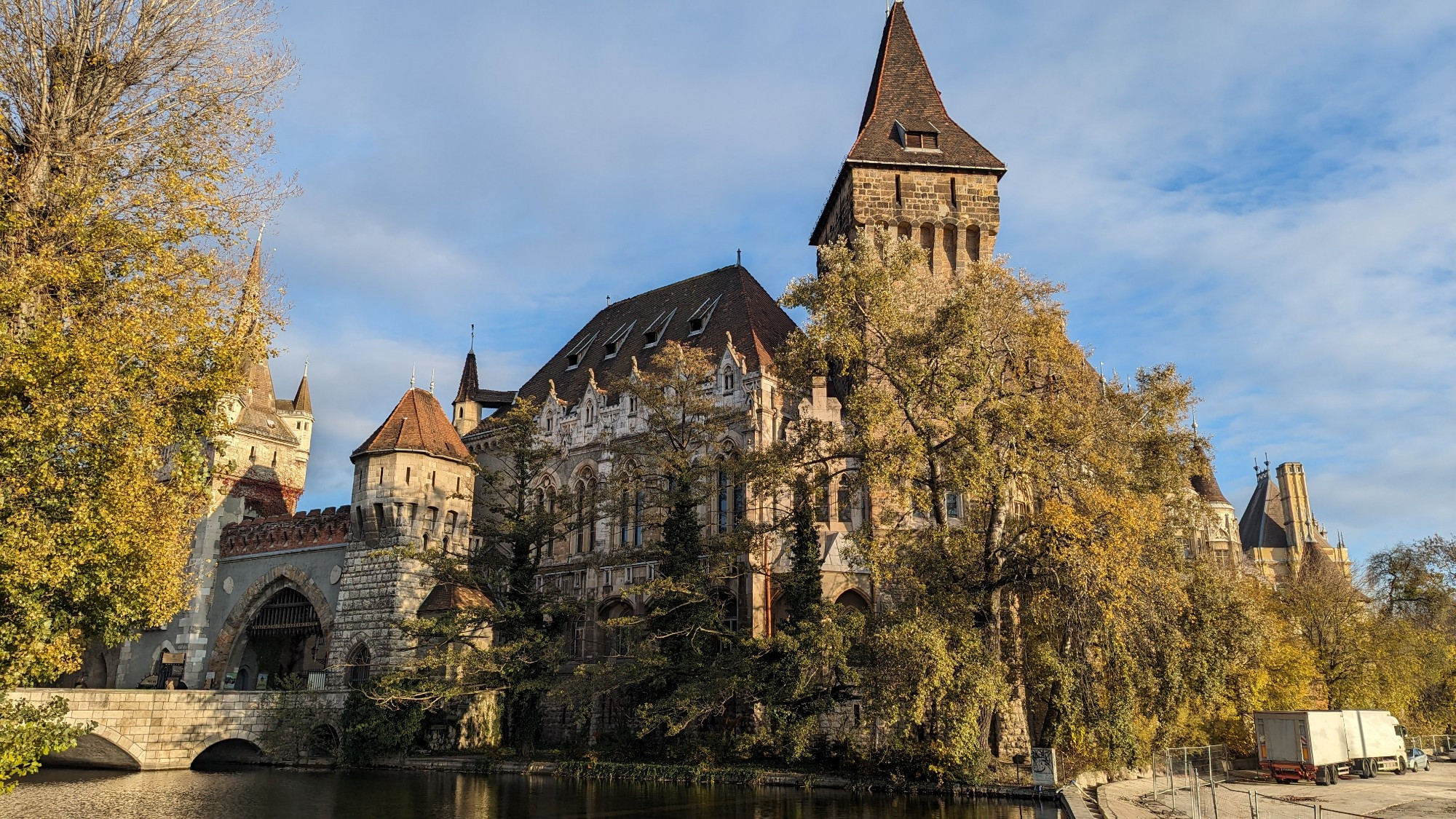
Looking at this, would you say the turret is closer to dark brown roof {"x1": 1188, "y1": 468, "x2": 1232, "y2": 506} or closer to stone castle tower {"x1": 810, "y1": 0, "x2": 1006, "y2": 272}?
stone castle tower {"x1": 810, "y1": 0, "x2": 1006, "y2": 272}

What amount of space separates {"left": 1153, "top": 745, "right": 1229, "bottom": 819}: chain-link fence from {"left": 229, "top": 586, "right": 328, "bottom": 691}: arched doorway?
25.1 m

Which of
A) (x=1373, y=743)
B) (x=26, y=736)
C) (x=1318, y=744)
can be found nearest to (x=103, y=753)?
(x=26, y=736)

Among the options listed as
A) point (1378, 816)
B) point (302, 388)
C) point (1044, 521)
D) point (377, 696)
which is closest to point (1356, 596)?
point (1378, 816)

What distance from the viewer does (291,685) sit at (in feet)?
98.8

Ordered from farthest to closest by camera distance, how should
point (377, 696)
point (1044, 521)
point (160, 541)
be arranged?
point (377, 696), point (1044, 521), point (160, 541)

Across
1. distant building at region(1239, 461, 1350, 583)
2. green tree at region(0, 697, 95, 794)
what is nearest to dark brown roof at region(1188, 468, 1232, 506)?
distant building at region(1239, 461, 1350, 583)

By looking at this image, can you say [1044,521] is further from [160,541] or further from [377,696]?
[377,696]

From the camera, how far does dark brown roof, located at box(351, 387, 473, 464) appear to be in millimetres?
31703

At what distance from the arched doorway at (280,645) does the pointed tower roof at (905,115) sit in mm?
23726

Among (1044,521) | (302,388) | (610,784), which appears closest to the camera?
(1044,521)

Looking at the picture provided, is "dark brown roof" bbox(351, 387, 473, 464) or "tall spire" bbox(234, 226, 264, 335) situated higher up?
"dark brown roof" bbox(351, 387, 473, 464)

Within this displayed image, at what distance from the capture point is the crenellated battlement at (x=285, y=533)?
109 ft

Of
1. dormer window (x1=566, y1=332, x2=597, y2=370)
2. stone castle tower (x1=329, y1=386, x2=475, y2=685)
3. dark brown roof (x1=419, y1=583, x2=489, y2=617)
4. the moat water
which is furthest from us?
dormer window (x1=566, y1=332, x2=597, y2=370)

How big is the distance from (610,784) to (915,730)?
721 cm
